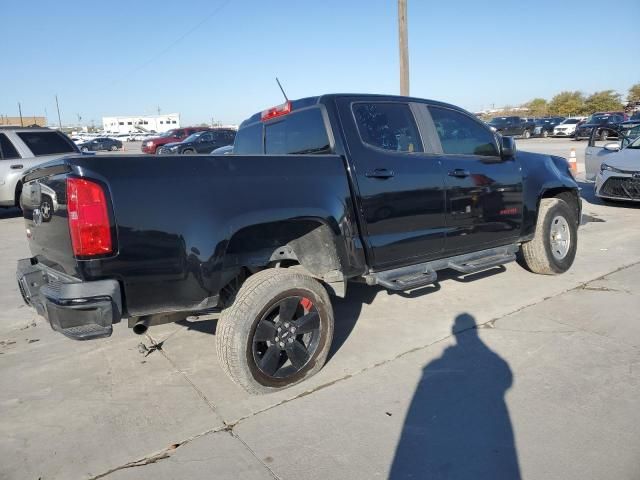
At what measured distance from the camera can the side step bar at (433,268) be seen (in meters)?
3.71

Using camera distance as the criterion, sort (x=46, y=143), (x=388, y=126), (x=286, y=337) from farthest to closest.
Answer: (x=46, y=143) < (x=388, y=126) < (x=286, y=337)

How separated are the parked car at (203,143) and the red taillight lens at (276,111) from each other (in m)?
19.8

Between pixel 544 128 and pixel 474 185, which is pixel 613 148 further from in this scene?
pixel 544 128

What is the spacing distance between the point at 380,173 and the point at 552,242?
9.15 ft

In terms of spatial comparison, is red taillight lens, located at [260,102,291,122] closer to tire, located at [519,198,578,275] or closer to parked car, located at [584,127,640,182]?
tire, located at [519,198,578,275]

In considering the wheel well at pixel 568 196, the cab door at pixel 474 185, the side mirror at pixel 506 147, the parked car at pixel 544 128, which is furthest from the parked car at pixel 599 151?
the parked car at pixel 544 128

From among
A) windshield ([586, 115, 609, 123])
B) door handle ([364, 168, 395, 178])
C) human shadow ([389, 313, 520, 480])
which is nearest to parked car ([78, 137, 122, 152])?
windshield ([586, 115, 609, 123])

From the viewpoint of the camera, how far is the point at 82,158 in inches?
102

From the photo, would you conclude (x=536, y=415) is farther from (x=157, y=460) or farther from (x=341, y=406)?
(x=157, y=460)

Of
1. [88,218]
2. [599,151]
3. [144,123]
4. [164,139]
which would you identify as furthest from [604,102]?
[144,123]

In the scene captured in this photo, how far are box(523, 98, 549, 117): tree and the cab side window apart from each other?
73462 millimetres

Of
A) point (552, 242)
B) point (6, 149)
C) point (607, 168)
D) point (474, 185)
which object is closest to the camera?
point (474, 185)

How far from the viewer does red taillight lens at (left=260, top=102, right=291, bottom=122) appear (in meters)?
4.12

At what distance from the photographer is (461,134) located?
455 centimetres
